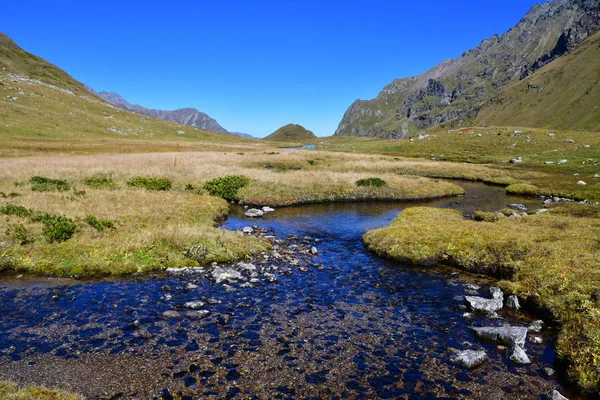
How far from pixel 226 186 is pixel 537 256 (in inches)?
1325

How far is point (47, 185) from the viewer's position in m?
34.1

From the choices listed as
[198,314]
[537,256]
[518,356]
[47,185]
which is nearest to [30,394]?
[198,314]

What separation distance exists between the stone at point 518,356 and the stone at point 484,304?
3220 millimetres

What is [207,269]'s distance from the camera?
63.3ft

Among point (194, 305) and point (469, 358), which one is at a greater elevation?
point (469, 358)

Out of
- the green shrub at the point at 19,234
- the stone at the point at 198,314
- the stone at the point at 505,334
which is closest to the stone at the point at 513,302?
the stone at the point at 505,334

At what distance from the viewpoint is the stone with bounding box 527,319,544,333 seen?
13212mm

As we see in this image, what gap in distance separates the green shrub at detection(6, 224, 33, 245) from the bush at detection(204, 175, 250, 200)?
70.1 ft

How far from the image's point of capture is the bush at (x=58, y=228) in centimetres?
2059

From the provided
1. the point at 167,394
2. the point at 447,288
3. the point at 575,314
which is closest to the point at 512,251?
the point at 447,288

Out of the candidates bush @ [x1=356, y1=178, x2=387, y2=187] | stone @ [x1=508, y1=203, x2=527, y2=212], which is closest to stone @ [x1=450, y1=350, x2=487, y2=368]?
stone @ [x1=508, y1=203, x2=527, y2=212]

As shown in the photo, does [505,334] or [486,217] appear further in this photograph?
[486,217]

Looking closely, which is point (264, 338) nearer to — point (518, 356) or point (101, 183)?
point (518, 356)

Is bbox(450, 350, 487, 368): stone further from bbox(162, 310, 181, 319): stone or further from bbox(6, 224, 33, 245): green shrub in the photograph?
bbox(6, 224, 33, 245): green shrub
